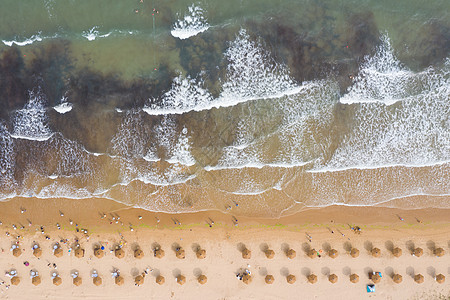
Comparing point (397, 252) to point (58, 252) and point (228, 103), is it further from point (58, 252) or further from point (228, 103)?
point (58, 252)

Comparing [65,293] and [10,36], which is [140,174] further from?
[10,36]

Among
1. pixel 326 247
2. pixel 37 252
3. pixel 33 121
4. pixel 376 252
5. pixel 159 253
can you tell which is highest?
pixel 33 121

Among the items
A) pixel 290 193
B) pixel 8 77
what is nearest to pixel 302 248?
pixel 290 193

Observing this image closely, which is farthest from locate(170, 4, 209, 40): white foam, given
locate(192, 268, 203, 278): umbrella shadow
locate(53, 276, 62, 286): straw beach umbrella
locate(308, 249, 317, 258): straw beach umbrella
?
locate(53, 276, 62, 286): straw beach umbrella

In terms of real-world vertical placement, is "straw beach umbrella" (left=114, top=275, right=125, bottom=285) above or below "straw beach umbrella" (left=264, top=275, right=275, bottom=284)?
below

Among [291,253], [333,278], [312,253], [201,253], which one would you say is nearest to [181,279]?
[201,253]

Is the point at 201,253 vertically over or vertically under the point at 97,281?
over

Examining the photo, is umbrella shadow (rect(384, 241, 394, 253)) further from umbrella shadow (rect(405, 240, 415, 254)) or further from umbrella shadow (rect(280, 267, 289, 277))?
umbrella shadow (rect(280, 267, 289, 277))
